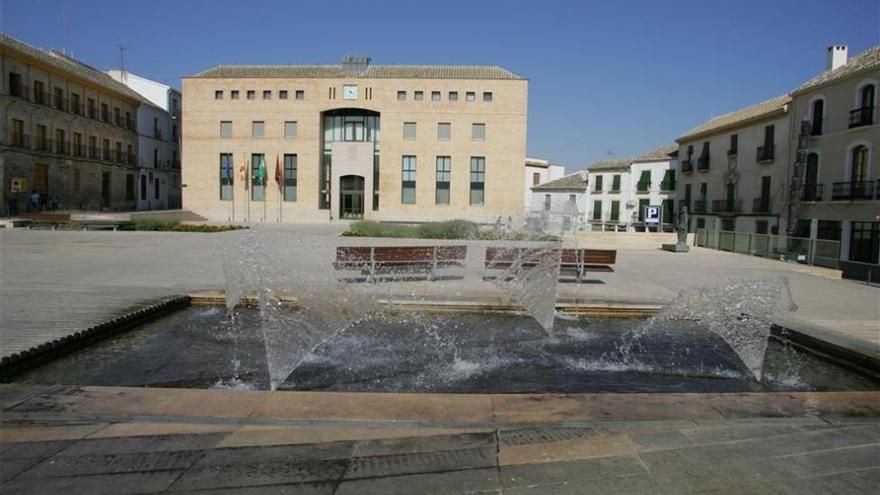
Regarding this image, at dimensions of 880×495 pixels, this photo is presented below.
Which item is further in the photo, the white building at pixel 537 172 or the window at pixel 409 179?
the white building at pixel 537 172

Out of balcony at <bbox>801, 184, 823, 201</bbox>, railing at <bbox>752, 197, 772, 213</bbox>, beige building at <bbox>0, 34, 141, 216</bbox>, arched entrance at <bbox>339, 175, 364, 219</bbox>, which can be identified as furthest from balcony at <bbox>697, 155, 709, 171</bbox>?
beige building at <bbox>0, 34, 141, 216</bbox>

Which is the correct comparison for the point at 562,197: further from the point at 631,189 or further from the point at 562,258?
the point at 562,258

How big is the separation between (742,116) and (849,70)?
10.8 metres

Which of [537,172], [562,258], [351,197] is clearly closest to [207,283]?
[562,258]

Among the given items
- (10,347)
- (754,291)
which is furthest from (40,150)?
(754,291)

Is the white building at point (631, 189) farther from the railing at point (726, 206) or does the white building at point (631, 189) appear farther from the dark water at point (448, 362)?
the dark water at point (448, 362)

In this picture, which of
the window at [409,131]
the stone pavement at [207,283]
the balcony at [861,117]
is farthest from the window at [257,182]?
the balcony at [861,117]

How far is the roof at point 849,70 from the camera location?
26594 mm

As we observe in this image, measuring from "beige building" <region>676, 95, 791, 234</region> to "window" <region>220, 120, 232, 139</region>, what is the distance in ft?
114

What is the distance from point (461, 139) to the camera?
44969 millimetres

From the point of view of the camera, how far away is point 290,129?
45406 mm

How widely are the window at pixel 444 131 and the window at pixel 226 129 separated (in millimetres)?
16237

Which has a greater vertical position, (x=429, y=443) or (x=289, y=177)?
(x=289, y=177)

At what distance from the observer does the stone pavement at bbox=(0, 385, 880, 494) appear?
9.61 feet
